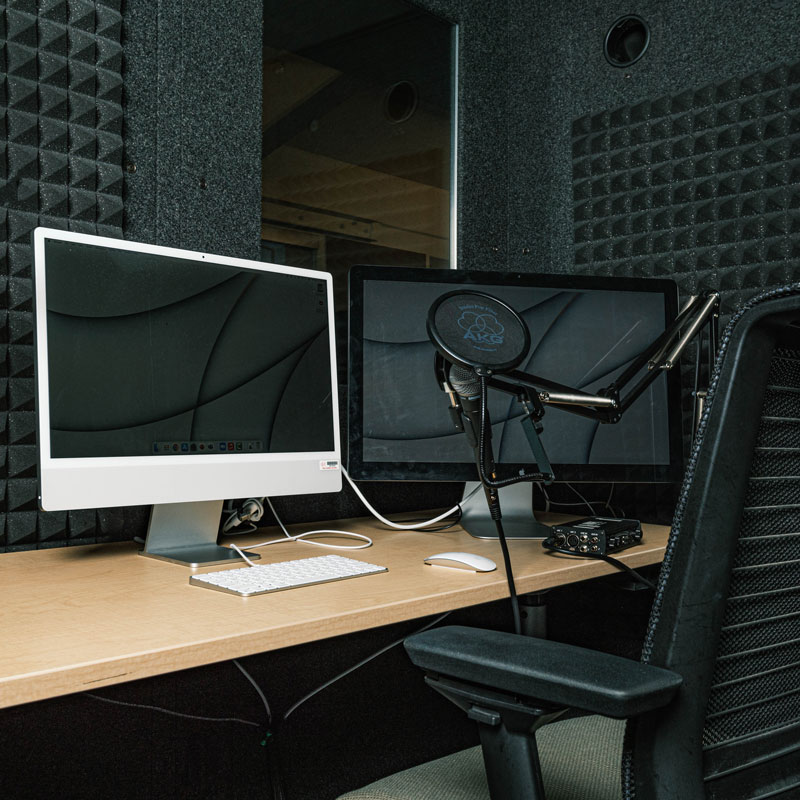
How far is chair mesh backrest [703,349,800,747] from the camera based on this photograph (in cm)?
61

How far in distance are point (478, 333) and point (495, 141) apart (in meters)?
1.06

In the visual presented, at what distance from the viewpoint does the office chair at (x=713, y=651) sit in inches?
22.9

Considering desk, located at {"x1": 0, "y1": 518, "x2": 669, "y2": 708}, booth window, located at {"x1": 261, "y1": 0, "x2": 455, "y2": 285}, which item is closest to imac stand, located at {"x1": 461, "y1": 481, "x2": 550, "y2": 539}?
desk, located at {"x1": 0, "y1": 518, "x2": 669, "y2": 708}

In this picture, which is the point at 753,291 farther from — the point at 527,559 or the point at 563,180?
the point at 527,559

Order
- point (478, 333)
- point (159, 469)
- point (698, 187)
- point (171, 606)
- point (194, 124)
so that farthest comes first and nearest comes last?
point (698, 187) < point (194, 124) < point (159, 469) < point (478, 333) < point (171, 606)

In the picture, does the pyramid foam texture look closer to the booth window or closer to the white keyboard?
the booth window

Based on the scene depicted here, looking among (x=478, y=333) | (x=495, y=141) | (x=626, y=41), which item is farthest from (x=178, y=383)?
(x=626, y=41)

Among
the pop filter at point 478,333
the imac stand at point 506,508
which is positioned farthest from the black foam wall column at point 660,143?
the pop filter at point 478,333

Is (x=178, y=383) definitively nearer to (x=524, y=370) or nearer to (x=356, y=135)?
A: (x=524, y=370)

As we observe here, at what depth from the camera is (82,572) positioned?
949mm

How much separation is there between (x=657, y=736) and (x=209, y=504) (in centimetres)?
68

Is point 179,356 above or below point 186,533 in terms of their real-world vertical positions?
above

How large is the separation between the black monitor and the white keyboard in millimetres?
333

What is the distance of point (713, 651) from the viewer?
1.96ft
